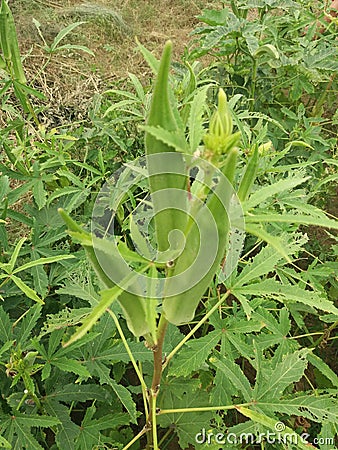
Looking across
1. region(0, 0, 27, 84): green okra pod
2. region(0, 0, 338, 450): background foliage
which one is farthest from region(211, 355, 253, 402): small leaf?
region(0, 0, 27, 84): green okra pod

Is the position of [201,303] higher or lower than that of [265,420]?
lower

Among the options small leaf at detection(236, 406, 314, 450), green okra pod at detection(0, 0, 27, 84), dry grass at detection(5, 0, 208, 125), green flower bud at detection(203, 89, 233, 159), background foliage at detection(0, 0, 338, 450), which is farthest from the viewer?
dry grass at detection(5, 0, 208, 125)

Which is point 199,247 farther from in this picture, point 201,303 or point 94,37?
point 94,37

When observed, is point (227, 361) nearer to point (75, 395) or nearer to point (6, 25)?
point (75, 395)

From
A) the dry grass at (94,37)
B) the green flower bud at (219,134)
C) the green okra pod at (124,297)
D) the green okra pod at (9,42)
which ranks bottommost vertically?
the dry grass at (94,37)

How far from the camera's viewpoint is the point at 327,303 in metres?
0.88

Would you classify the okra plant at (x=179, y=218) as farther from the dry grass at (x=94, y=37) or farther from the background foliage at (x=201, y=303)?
the dry grass at (x=94, y=37)

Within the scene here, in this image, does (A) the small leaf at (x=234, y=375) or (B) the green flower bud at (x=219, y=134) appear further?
(A) the small leaf at (x=234, y=375)

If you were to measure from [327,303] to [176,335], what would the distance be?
1.81 feet

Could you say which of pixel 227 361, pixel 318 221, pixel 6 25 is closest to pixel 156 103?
pixel 318 221

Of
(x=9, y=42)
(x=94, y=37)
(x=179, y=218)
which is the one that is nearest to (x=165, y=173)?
(x=179, y=218)

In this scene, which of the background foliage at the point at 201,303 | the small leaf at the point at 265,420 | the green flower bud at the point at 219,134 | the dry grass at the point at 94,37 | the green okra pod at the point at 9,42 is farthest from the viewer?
the dry grass at the point at 94,37

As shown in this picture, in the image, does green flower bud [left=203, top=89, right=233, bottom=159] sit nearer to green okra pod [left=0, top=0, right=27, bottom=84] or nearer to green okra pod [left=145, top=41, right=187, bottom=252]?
green okra pod [left=145, top=41, right=187, bottom=252]
